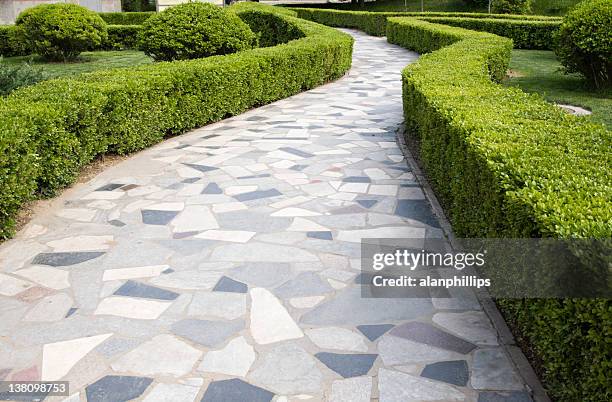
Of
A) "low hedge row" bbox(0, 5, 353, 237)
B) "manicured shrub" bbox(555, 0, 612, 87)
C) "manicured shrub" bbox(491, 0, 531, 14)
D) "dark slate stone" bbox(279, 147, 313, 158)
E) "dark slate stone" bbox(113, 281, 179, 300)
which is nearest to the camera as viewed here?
"dark slate stone" bbox(113, 281, 179, 300)

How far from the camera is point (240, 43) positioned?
12.8 metres

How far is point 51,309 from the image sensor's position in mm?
3939

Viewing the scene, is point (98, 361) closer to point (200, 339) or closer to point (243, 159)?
point (200, 339)

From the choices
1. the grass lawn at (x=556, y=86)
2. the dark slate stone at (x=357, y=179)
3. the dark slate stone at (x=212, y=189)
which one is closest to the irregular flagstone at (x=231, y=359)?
the dark slate stone at (x=212, y=189)

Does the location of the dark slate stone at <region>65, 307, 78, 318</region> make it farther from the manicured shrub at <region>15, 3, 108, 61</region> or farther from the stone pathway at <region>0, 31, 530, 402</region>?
the manicured shrub at <region>15, 3, 108, 61</region>

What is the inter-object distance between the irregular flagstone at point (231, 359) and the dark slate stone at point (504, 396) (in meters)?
1.21

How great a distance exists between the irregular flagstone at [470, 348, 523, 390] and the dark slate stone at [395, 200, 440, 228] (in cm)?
195

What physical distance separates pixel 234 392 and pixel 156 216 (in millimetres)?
2742

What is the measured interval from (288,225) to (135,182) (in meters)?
2.09

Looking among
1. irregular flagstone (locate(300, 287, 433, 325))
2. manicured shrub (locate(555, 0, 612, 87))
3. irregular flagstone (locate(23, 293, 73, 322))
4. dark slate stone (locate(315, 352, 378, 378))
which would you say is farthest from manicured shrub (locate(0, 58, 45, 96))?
manicured shrub (locate(555, 0, 612, 87))

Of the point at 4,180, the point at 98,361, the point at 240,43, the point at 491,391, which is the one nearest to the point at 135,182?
the point at 4,180

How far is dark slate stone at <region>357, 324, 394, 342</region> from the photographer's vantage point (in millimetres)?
3662

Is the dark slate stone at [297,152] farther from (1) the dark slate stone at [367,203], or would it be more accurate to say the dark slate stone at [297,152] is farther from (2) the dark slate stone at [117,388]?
(2) the dark slate stone at [117,388]

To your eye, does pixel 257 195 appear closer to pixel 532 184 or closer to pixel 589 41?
pixel 532 184
